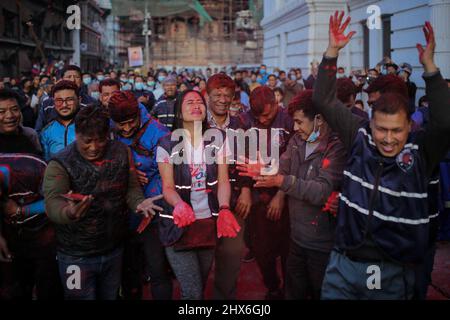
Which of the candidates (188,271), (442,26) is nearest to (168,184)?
(188,271)

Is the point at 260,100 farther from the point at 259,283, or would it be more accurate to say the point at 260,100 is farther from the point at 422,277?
the point at 422,277

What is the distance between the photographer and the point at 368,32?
43.4 feet

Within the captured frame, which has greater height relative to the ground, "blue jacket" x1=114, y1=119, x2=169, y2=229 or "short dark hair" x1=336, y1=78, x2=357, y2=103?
"short dark hair" x1=336, y1=78, x2=357, y2=103

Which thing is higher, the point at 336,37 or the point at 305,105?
the point at 336,37

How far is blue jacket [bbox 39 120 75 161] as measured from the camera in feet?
14.0

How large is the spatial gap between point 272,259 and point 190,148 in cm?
152

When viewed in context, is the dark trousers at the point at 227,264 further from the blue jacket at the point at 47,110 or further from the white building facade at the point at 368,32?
the white building facade at the point at 368,32

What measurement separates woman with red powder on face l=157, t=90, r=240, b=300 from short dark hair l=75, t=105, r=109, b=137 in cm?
46

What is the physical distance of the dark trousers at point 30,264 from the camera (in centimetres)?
345

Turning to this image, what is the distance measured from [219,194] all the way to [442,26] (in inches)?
306

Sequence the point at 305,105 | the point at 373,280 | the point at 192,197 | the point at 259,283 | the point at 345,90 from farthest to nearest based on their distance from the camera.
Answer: the point at 259,283, the point at 345,90, the point at 305,105, the point at 192,197, the point at 373,280

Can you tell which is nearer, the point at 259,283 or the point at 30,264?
the point at 30,264

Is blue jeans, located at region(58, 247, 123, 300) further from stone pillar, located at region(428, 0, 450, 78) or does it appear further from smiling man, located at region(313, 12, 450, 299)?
stone pillar, located at region(428, 0, 450, 78)

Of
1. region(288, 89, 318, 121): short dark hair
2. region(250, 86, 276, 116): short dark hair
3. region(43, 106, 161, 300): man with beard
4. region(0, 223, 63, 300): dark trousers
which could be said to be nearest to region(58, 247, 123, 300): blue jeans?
region(43, 106, 161, 300): man with beard
